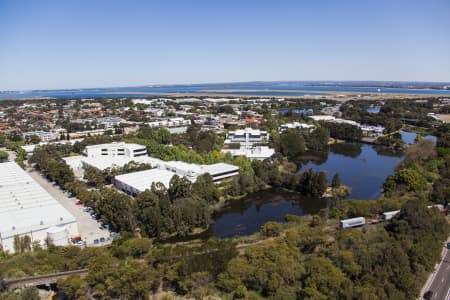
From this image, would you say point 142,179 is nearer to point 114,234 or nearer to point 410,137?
point 114,234

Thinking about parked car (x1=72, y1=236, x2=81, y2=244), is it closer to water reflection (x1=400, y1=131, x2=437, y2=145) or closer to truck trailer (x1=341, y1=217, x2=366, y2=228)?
truck trailer (x1=341, y1=217, x2=366, y2=228)

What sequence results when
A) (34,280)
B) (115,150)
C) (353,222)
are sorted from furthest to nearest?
(115,150) → (353,222) → (34,280)

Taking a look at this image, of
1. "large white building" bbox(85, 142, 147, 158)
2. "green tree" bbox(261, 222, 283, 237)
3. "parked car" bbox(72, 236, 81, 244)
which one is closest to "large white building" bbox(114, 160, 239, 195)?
"parked car" bbox(72, 236, 81, 244)

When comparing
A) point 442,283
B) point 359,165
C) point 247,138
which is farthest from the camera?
point 247,138

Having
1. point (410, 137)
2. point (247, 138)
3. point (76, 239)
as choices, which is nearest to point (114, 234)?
point (76, 239)

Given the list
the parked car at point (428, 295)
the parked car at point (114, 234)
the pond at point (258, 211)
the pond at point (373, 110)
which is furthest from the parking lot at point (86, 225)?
the pond at point (373, 110)

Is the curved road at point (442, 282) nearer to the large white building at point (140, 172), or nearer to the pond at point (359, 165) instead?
the pond at point (359, 165)
